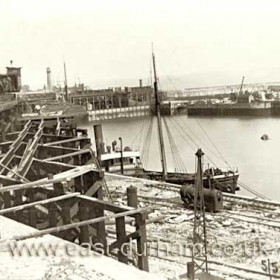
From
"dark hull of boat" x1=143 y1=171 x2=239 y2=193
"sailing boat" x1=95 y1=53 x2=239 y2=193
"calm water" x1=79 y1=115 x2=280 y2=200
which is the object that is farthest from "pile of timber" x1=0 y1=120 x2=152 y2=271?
"calm water" x1=79 y1=115 x2=280 y2=200

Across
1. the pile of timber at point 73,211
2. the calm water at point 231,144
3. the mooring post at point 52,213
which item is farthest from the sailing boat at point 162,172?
the mooring post at point 52,213

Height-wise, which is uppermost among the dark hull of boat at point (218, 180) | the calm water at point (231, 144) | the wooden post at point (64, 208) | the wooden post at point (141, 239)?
the wooden post at point (64, 208)

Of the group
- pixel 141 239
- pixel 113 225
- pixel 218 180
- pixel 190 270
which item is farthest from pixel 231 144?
pixel 141 239

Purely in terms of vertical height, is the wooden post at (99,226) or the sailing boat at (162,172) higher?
the wooden post at (99,226)

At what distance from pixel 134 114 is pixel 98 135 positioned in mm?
76403

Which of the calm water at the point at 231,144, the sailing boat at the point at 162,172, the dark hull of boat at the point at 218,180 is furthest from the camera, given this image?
Answer: the calm water at the point at 231,144

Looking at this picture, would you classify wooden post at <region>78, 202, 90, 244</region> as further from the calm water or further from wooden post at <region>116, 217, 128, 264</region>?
the calm water

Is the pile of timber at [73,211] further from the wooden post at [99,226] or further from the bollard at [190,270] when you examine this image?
the bollard at [190,270]

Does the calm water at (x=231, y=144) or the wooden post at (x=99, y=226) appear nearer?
the wooden post at (x=99, y=226)

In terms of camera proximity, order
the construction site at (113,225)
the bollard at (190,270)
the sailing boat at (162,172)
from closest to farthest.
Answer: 1. the construction site at (113,225)
2. the bollard at (190,270)
3. the sailing boat at (162,172)

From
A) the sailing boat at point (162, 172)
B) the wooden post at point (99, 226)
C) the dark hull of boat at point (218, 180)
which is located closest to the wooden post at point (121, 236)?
the wooden post at point (99, 226)

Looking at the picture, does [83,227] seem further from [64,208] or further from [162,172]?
[162,172]

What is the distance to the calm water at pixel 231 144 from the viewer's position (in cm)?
4466

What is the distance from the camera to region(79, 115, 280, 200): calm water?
147ft
